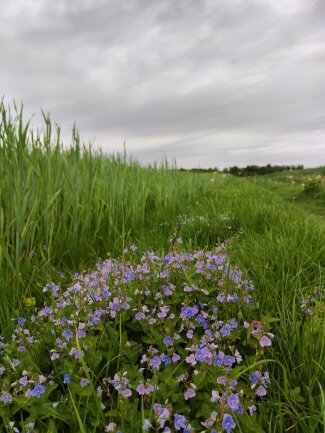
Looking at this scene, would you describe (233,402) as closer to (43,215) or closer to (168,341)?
(168,341)

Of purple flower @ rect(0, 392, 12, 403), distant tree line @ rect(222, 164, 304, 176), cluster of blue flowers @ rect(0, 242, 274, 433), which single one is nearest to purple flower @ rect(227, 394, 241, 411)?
cluster of blue flowers @ rect(0, 242, 274, 433)

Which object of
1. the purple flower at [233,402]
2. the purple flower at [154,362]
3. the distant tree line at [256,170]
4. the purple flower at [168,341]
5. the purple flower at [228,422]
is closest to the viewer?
the purple flower at [228,422]

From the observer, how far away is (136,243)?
4.40 metres

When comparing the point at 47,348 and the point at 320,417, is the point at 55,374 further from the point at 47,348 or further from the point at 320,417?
the point at 320,417

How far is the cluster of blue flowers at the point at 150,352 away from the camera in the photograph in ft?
5.11

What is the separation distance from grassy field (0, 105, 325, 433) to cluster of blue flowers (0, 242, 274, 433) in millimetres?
163

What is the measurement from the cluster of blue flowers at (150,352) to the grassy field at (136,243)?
6.4 inches

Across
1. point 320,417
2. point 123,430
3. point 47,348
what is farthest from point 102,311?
point 320,417

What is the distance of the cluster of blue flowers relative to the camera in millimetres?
1558

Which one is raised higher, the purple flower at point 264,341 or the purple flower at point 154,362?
the purple flower at point 264,341

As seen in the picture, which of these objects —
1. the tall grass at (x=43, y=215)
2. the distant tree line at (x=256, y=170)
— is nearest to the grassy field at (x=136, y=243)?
the tall grass at (x=43, y=215)

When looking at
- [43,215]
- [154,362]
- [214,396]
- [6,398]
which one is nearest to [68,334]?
[6,398]

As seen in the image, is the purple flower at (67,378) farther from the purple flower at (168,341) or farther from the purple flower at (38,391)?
the purple flower at (168,341)

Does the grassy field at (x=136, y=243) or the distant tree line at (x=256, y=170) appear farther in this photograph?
the distant tree line at (x=256, y=170)
